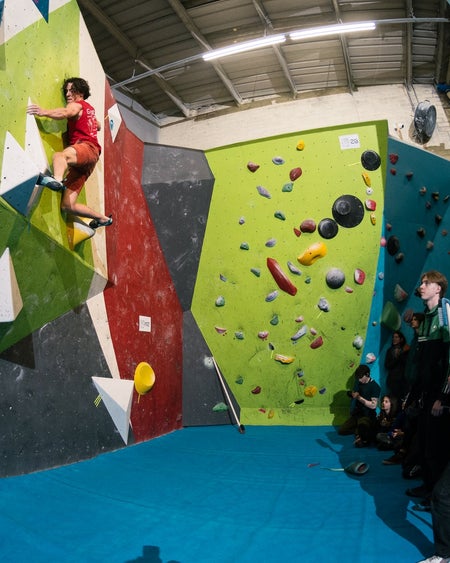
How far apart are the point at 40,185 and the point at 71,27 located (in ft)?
3.61

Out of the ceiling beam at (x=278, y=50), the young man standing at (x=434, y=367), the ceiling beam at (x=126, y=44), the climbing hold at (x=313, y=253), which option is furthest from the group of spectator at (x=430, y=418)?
the ceiling beam at (x=126, y=44)

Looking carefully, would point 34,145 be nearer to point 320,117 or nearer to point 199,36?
point 199,36

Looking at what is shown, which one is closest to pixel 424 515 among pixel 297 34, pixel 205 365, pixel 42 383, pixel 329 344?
pixel 42 383

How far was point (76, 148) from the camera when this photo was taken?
229cm

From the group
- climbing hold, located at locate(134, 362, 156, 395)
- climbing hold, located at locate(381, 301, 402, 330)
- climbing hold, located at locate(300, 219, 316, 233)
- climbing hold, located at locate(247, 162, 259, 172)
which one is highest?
climbing hold, located at locate(247, 162, 259, 172)

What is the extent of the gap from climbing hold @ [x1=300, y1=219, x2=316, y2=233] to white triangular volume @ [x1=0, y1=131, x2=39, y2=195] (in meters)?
2.75

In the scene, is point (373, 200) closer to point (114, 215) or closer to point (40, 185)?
point (114, 215)

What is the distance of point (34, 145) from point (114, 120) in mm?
1254

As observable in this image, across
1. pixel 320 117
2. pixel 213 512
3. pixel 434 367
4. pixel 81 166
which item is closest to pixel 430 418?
pixel 434 367

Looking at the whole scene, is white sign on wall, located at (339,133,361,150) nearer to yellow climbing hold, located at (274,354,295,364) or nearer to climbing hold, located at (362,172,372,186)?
climbing hold, located at (362,172,372,186)

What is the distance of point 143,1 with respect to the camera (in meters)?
5.69

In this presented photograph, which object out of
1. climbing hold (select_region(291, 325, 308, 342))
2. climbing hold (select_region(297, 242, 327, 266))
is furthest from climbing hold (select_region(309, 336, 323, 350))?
climbing hold (select_region(297, 242, 327, 266))

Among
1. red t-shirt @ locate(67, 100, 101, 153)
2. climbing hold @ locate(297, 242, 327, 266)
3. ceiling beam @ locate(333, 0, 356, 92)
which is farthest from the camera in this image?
ceiling beam @ locate(333, 0, 356, 92)

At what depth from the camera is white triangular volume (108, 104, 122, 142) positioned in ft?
10.3
